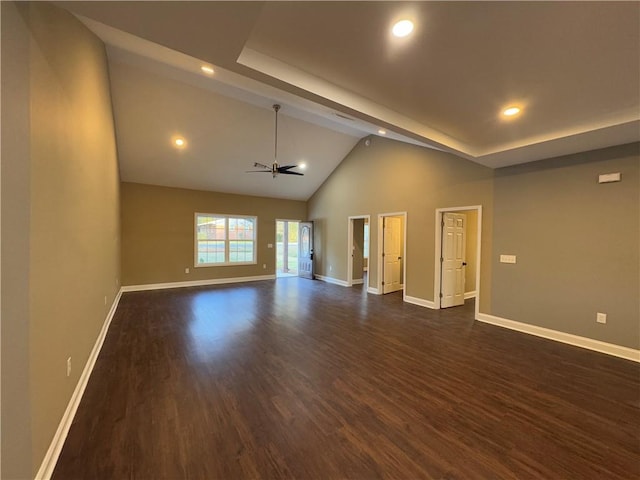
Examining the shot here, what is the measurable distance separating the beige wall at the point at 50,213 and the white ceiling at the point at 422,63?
47cm

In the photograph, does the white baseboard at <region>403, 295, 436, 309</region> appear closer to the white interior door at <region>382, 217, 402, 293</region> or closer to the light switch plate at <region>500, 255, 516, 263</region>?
the white interior door at <region>382, 217, 402, 293</region>

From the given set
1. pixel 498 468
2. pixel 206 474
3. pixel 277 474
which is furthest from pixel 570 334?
pixel 206 474

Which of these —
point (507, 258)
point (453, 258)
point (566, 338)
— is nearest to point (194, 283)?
point (453, 258)

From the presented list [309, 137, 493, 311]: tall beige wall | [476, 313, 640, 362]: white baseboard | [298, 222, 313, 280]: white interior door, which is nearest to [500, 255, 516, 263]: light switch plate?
[309, 137, 493, 311]: tall beige wall

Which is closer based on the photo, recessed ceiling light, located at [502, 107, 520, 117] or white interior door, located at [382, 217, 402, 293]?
recessed ceiling light, located at [502, 107, 520, 117]

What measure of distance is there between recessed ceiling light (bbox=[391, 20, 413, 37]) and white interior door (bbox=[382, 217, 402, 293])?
16.7 feet

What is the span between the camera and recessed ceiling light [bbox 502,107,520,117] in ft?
9.46

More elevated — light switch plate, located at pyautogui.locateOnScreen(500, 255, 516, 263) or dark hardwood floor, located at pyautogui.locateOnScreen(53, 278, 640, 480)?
light switch plate, located at pyautogui.locateOnScreen(500, 255, 516, 263)

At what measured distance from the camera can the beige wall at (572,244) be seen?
337 cm

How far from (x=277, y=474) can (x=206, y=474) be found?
0.43m

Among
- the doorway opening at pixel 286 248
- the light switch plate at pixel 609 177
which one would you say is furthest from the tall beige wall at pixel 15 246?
the doorway opening at pixel 286 248

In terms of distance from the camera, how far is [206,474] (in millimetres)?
1631

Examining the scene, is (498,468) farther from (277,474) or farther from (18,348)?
(18,348)

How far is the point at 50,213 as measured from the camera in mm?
1715
